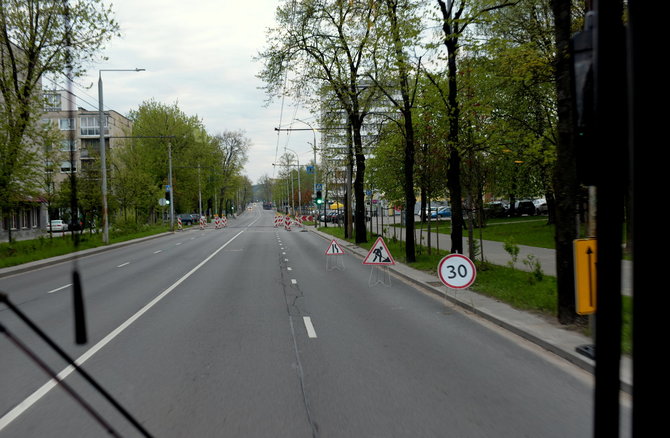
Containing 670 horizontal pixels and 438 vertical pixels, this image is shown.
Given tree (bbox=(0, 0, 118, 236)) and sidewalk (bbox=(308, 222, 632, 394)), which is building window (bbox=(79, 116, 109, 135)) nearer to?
tree (bbox=(0, 0, 118, 236))

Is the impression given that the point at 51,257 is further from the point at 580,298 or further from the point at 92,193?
the point at 580,298

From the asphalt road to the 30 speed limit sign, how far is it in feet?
1.92

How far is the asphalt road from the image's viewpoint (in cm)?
461

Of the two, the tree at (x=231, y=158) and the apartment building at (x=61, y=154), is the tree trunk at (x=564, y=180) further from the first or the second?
the tree at (x=231, y=158)

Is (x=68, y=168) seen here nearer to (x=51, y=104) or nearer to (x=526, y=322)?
(x=526, y=322)

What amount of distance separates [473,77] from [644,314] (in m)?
15.1

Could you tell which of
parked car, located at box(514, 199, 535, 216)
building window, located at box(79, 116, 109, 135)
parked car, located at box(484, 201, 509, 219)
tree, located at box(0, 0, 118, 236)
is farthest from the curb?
building window, located at box(79, 116, 109, 135)

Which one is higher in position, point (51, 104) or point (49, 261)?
point (51, 104)

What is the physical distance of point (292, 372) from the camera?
6234 mm

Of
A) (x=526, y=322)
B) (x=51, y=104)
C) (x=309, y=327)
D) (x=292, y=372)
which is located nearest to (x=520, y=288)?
(x=526, y=322)

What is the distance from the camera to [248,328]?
8852mm

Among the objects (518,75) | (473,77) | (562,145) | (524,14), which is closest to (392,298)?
(562,145)

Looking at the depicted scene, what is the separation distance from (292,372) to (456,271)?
5305mm

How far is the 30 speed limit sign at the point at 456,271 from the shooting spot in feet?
34.6
